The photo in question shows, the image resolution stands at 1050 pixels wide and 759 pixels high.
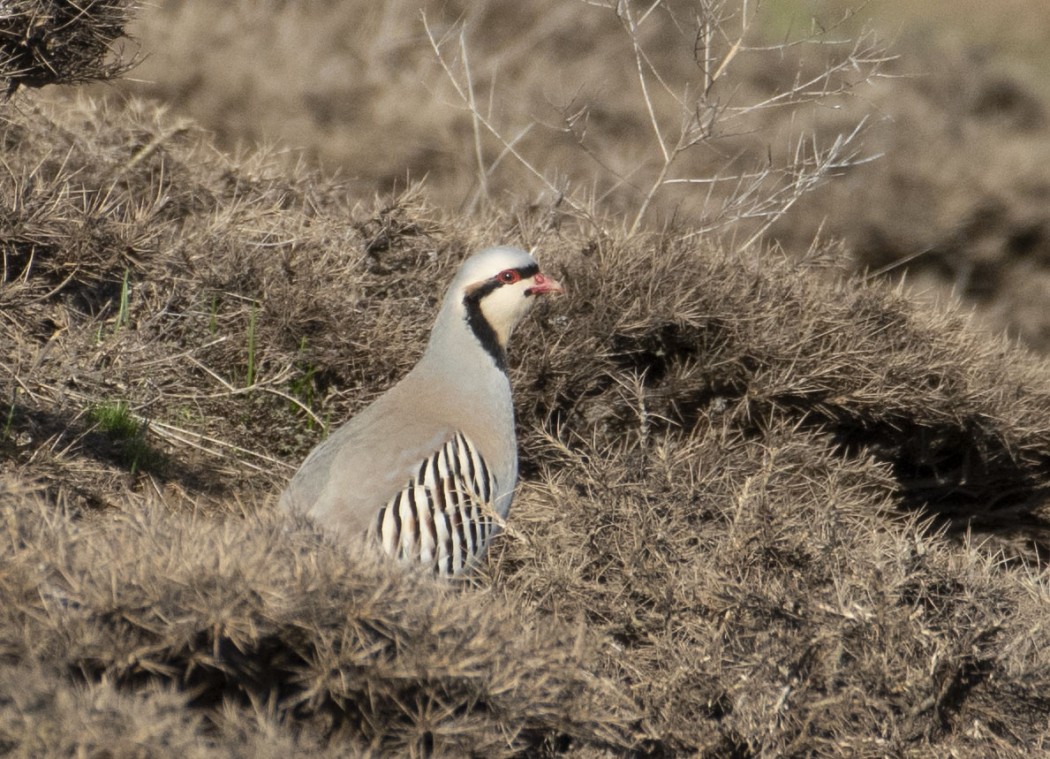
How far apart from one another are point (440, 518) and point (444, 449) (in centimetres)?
24

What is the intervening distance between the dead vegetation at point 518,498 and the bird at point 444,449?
0.67 ft

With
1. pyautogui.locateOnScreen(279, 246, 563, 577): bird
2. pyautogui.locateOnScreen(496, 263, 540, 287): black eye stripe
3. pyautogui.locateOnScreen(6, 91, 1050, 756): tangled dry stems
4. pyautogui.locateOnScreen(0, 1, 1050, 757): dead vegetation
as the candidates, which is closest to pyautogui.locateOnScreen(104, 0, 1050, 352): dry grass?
pyautogui.locateOnScreen(0, 1, 1050, 757): dead vegetation

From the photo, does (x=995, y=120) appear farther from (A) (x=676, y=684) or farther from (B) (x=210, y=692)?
(B) (x=210, y=692)

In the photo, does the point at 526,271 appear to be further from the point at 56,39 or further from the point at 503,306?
the point at 56,39

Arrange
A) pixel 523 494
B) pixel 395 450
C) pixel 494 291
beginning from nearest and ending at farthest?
pixel 395 450, pixel 494 291, pixel 523 494

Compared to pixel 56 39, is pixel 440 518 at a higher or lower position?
lower

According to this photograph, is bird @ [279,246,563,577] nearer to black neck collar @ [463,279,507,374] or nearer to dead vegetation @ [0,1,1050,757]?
black neck collar @ [463,279,507,374]

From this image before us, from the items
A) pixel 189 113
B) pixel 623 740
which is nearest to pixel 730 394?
pixel 623 740

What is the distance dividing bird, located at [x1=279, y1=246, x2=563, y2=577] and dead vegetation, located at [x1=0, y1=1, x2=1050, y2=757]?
204 mm

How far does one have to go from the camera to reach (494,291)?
16.7 feet

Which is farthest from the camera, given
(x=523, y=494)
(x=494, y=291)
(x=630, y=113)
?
(x=630, y=113)

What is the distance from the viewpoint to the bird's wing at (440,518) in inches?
183

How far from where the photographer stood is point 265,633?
3045 millimetres

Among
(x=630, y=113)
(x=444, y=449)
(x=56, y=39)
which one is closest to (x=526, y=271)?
(x=444, y=449)
